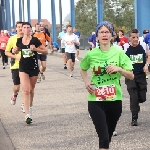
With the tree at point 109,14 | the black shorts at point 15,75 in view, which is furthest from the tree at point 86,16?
the black shorts at point 15,75

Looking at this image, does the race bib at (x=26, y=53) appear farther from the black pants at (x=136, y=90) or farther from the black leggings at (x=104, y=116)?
the black leggings at (x=104, y=116)

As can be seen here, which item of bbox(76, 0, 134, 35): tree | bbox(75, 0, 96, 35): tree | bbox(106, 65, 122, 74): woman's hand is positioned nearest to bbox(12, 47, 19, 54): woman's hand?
bbox(106, 65, 122, 74): woman's hand

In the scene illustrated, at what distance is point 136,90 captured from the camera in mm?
8922

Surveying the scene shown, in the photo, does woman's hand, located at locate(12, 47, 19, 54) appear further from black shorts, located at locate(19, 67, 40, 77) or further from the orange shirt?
the orange shirt

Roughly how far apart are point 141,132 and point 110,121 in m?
2.39

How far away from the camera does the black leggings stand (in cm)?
547

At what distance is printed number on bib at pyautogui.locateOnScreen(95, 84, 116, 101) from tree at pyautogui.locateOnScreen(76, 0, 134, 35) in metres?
77.1

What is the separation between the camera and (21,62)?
925 centimetres

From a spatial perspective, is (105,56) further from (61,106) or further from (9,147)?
(61,106)

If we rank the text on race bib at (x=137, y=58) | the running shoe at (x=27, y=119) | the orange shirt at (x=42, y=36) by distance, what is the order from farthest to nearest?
the orange shirt at (x=42, y=36) → the running shoe at (x=27, y=119) → the text on race bib at (x=137, y=58)

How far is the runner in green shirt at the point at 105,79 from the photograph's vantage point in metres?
5.61

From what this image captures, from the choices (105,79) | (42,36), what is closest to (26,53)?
(105,79)

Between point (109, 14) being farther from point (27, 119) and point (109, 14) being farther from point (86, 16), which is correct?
point (27, 119)

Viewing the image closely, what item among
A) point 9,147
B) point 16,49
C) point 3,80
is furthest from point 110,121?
point 3,80
